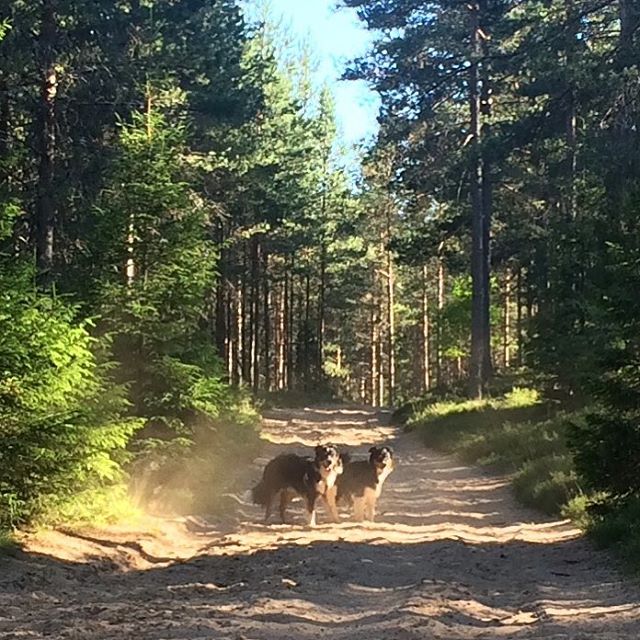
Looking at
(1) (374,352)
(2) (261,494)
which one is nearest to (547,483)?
(2) (261,494)

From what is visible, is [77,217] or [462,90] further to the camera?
[462,90]

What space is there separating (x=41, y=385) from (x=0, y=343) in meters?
0.80

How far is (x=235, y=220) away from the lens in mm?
36812

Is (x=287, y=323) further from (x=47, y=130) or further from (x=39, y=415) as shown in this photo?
(x=39, y=415)

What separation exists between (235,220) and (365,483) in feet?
80.9

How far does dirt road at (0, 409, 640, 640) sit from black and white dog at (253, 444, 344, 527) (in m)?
0.40

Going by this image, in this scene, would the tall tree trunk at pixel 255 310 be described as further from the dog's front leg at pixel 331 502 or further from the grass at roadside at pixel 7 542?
the grass at roadside at pixel 7 542

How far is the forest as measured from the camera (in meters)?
10.9

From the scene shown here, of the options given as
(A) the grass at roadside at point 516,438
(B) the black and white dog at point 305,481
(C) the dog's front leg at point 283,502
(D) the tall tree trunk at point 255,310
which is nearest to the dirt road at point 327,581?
(C) the dog's front leg at point 283,502

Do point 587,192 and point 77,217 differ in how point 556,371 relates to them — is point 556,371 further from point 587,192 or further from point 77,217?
point 77,217

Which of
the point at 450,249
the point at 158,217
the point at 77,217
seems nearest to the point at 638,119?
the point at 158,217

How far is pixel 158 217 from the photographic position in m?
15.4

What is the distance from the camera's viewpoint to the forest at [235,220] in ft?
35.9

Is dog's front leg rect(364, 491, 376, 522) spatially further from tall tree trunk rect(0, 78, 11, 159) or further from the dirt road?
tall tree trunk rect(0, 78, 11, 159)
